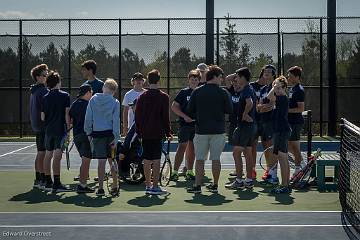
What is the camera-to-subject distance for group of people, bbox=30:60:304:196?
35.2 ft

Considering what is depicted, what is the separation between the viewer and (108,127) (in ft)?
35.0

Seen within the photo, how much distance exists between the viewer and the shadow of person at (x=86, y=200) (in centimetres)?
1009

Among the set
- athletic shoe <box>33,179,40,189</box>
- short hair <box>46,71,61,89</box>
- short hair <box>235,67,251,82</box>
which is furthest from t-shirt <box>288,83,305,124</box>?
athletic shoe <box>33,179,40,189</box>

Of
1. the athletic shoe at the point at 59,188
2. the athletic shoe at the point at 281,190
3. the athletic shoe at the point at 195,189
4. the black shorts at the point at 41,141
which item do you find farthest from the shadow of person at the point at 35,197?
the athletic shoe at the point at 281,190

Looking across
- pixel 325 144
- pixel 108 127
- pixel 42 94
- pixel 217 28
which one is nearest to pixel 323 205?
pixel 108 127

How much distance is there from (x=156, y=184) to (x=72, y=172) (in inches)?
134

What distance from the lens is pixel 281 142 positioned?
1088cm

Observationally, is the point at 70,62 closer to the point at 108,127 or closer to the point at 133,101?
the point at 133,101

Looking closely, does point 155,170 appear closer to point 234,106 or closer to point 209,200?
point 209,200

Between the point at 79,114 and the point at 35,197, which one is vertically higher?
the point at 79,114

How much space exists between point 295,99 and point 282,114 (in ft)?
2.47

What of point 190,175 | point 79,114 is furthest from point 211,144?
point 79,114

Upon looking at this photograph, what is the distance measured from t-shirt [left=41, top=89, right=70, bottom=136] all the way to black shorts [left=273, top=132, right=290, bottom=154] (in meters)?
3.10

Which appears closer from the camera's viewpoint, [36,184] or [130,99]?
[36,184]
